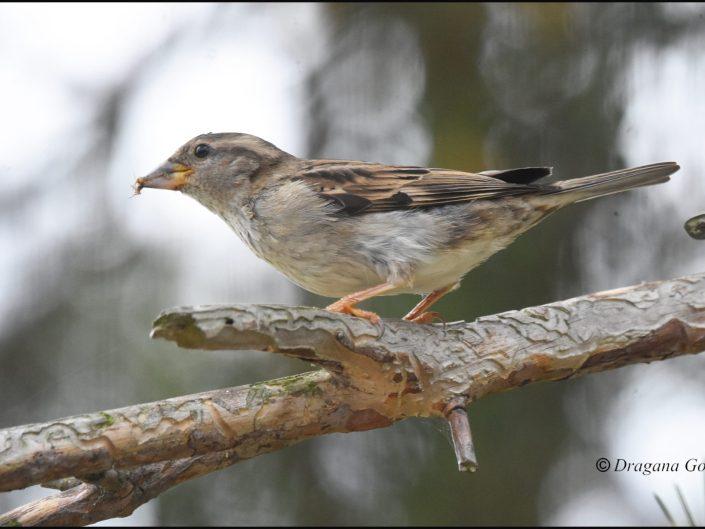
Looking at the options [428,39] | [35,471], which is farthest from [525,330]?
[428,39]

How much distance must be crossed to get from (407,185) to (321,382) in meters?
1.58

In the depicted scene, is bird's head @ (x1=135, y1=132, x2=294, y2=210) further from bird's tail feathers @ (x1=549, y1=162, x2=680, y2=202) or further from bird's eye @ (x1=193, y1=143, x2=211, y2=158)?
bird's tail feathers @ (x1=549, y1=162, x2=680, y2=202)

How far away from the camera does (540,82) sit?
6.75 metres

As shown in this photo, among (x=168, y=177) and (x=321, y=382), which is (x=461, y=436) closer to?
(x=321, y=382)

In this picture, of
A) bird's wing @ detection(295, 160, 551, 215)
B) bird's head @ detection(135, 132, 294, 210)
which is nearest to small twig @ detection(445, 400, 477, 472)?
bird's wing @ detection(295, 160, 551, 215)

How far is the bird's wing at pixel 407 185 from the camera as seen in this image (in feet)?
17.0

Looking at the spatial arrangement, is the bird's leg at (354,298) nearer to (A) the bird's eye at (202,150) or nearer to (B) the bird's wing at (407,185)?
(B) the bird's wing at (407,185)

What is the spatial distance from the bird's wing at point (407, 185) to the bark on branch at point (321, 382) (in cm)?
87

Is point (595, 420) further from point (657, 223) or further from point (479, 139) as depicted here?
point (479, 139)

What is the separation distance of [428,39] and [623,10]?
1490mm

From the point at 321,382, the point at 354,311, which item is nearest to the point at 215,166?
the point at 354,311

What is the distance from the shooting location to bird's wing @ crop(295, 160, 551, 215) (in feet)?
17.0

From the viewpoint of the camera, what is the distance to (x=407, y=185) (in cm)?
529

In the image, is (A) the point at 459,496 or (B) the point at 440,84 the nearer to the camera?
(A) the point at 459,496
